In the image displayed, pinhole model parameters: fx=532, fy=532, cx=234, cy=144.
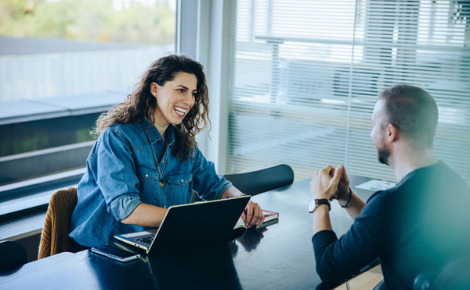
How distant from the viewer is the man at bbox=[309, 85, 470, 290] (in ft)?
4.81

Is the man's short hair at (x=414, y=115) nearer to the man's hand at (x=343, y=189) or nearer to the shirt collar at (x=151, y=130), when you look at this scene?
the man's hand at (x=343, y=189)

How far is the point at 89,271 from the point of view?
64.1 inches

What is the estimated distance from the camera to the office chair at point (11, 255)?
66.9 inches

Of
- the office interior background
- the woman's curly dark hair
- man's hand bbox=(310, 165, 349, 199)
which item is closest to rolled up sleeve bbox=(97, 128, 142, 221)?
the woman's curly dark hair

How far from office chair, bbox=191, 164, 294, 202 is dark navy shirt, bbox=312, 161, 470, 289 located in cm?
130

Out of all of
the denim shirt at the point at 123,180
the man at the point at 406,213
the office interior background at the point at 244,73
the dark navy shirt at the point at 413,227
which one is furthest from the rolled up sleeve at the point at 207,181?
the office interior background at the point at 244,73

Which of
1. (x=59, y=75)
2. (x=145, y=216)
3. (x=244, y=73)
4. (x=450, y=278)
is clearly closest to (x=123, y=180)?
(x=145, y=216)

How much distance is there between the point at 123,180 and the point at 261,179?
1.00 m

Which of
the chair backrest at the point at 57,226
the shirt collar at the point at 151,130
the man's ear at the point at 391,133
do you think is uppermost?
the man's ear at the point at 391,133

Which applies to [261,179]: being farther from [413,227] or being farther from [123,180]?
[413,227]

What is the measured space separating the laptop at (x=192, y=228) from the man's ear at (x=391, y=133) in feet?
1.81

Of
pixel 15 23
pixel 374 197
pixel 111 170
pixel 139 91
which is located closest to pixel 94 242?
pixel 111 170

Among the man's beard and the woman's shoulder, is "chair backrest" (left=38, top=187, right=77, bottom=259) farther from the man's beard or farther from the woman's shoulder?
the man's beard

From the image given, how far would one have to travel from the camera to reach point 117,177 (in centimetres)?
207
